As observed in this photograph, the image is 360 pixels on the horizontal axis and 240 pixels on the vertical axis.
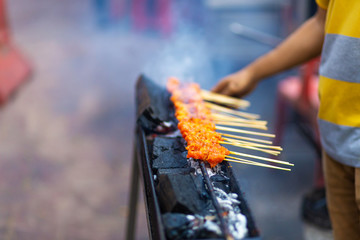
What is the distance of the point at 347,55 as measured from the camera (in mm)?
1931

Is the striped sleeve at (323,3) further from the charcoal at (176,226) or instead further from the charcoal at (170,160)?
the charcoal at (176,226)

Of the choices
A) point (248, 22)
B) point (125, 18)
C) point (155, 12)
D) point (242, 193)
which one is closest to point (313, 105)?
point (242, 193)

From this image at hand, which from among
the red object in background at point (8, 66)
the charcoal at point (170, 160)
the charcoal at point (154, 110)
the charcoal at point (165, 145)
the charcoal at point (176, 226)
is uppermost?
the red object in background at point (8, 66)

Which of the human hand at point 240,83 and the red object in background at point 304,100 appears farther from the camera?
the red object in background at point 304,100

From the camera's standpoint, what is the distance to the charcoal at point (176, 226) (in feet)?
5.04

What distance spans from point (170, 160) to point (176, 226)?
553 mm

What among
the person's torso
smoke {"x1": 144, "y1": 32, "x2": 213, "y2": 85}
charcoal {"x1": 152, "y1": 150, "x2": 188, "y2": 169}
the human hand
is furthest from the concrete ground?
the human hand

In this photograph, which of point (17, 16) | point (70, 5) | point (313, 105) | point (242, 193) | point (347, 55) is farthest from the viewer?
point (70, 5)

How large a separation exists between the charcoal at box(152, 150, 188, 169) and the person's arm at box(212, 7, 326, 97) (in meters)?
1.11

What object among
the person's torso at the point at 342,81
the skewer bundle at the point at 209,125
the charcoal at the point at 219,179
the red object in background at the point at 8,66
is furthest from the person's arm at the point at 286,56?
the red object in background at the point at 8,66

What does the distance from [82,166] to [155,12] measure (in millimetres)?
8027

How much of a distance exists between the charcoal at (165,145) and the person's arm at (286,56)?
0.91 m

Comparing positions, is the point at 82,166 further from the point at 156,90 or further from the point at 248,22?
the point at 248,22

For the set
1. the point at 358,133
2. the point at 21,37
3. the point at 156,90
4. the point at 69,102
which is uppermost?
the point at 21,37
